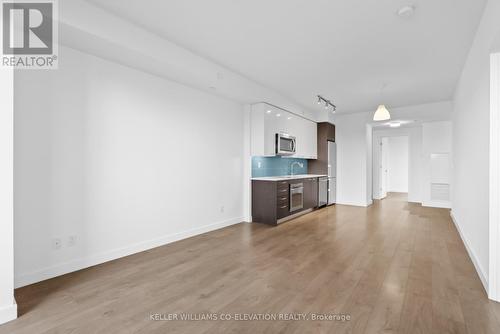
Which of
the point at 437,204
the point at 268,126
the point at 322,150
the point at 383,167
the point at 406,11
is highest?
the point at 406,11

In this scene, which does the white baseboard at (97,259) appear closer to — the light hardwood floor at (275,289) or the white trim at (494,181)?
the light hardwood floor at (275,289)

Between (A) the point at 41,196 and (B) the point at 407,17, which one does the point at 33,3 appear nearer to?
(A) the point at 41,196

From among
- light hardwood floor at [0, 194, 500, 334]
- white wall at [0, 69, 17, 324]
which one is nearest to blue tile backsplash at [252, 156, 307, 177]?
light hardwood floor at [0, 194, 500, 334]

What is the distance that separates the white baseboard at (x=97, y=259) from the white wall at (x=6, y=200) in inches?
23.6

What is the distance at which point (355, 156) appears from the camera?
7.66 meters

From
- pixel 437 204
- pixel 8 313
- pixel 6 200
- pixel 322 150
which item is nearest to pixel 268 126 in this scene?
pixel 322 150

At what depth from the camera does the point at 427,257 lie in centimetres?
333

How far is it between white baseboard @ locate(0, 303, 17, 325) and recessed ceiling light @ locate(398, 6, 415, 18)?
433 cm

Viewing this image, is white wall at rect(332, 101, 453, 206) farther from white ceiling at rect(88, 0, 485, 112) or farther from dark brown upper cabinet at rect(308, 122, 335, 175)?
white ceiling at rect(88, 0, 485, 112)

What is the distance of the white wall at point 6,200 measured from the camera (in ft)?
6.41

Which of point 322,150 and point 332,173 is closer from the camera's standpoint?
point 322,150

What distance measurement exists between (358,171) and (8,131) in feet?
25.0

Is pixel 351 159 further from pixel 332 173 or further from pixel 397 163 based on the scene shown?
pixel 397 163

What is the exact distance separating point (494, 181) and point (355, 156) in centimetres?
552
